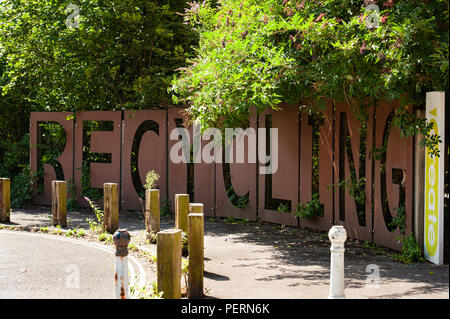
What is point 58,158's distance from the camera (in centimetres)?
1672

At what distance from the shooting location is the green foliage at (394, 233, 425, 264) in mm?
8750

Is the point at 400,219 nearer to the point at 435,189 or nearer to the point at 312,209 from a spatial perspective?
the point at 435,189

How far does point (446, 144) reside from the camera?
8445mm

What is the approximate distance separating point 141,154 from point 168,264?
947cm

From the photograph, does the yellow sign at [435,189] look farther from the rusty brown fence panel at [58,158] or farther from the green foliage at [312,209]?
the rusty brown fence panel at [58,158]

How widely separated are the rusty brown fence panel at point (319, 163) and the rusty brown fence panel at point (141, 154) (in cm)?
422

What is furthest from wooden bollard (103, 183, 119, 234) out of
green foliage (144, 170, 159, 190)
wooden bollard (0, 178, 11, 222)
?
wooden bollard (0, 178, 11, 222)

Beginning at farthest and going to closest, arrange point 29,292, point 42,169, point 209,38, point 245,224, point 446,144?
point 42,169
point 245,224
point 209,38
point 446,144
point 29,292

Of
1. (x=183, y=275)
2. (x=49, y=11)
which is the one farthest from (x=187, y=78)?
(x=49, y=11)

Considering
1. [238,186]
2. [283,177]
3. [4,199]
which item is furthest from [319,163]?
[4,199]

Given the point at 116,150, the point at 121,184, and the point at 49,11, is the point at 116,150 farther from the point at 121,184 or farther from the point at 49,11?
the point at 49,11

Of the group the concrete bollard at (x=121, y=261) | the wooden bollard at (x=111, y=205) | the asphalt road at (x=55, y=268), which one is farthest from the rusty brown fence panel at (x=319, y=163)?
the concrete bollard at (x=121, y=261)

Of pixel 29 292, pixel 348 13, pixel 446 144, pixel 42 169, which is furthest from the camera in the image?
pixel 42 169

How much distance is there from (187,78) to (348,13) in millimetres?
3187
